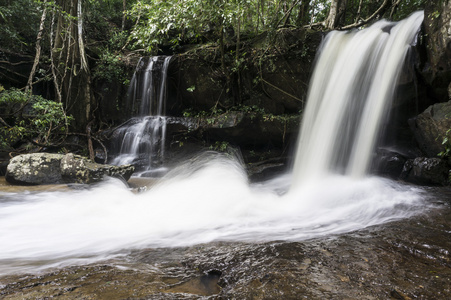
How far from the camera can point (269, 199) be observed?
Answer: 470 centimetres

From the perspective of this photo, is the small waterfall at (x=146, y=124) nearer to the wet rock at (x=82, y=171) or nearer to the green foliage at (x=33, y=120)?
the green foliage at (x=33, y=120)

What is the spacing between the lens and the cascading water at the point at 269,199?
2.75 m

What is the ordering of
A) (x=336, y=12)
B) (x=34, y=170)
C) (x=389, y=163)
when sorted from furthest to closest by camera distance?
(x=336, y=12), (x=389, y=163), (x=34, y=170)

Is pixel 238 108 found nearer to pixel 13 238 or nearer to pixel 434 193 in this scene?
pixel 434 193

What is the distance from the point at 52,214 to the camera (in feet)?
12.0

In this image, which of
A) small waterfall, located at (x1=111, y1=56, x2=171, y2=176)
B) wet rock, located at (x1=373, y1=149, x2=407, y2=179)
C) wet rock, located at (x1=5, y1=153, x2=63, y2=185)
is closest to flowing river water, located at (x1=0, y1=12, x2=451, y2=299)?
wet rock, located at (x1=5, y1=153, x2=63, y2=185)

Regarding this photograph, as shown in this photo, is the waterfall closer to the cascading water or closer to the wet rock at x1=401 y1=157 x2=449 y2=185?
the cascading water

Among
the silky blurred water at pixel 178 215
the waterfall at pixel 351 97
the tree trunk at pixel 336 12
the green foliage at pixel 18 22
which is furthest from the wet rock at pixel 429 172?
the green foliage at pixel 18 22

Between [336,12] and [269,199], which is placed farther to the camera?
[336,12]

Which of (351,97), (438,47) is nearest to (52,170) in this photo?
(351,97)

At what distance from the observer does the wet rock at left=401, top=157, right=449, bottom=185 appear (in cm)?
507

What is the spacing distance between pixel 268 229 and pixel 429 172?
13.7 ft

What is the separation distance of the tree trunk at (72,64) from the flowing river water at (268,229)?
13.8ft

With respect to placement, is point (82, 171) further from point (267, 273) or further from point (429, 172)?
point (429, 172)
